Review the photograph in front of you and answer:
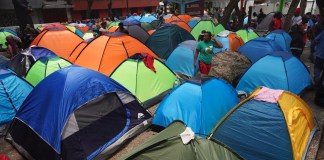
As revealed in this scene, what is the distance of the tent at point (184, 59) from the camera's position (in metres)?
8.35

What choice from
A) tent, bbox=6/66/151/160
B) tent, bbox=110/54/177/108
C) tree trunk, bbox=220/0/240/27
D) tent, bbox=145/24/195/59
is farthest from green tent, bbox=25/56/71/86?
tree trunk, bbox=220/0/240/27

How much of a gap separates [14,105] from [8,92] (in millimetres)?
339

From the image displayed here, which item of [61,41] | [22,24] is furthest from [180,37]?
[22,24]

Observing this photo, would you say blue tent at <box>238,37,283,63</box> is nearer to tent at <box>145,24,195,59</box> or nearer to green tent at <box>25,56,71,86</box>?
tent at <box>145,24,195,59</box>

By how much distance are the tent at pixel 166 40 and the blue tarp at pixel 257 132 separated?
20.2 feet

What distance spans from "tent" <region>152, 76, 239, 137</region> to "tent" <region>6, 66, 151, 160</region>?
904 mm

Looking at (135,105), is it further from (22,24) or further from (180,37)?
(22,24)

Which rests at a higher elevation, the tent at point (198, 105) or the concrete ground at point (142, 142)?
the tent at point (198, 105)

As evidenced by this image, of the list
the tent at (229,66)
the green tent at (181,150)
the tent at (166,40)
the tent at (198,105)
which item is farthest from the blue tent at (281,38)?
the green tent at (181,150)

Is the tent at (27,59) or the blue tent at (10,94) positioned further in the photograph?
the tent at (27,59)

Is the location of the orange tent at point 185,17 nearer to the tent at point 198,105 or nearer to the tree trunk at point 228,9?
the tree trunk at point 228,9

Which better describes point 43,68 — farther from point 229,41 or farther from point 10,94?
point 229,41

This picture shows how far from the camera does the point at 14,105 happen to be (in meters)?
5.74

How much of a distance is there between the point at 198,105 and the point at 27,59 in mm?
6812
